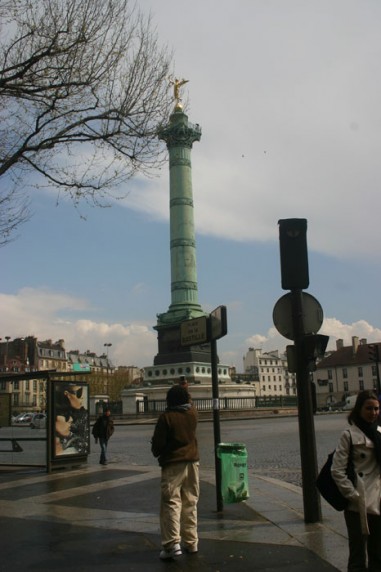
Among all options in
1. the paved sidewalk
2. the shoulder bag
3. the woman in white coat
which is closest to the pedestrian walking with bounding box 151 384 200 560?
the paved sidewalk

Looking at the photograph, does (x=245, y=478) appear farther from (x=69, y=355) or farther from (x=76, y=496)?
(x=69, y=355)

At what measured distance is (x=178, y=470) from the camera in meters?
5.82

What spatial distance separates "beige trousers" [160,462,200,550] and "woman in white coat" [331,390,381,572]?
171cm

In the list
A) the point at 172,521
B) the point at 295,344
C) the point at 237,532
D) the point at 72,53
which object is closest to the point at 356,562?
the point at 172,521

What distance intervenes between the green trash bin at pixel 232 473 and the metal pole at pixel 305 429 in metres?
0.86

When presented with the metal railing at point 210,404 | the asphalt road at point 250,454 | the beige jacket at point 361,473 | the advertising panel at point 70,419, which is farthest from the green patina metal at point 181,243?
the beige jacket at point 361,473

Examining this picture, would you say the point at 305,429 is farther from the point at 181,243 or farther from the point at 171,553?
the point at 181,243

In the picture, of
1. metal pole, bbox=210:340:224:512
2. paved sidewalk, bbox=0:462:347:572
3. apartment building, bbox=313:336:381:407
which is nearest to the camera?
paved sidewalk, bbox=0:462:347:572

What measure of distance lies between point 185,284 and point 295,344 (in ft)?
162

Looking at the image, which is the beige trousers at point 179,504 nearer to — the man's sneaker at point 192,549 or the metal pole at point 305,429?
the man's sneaker at point 192,549

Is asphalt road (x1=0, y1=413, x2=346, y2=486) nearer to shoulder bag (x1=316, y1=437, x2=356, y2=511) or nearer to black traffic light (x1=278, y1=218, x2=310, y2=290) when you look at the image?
black traffic light (x1=278, y1=218, x2=310, y2=290)

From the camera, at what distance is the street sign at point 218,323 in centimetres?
803

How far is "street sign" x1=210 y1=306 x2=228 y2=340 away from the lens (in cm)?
803

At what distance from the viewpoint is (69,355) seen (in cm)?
14650
